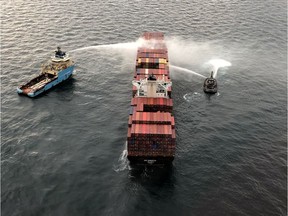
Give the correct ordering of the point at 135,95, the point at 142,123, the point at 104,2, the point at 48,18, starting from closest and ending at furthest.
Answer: the point at 142,123, the point at 135,95, the point at 48,18, the point at 104,2

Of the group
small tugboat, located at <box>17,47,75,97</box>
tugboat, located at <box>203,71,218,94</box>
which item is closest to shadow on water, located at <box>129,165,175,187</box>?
tugboat, located at <box>203,71,218,94</box>

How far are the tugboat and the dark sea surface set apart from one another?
2.47m

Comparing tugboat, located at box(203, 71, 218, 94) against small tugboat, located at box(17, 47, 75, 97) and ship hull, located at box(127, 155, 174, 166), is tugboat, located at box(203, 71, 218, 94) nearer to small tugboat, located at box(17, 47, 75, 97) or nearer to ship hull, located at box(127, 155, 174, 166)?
ship hull, located at box(127, 155, 174, 166)

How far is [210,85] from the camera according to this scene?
107625mm

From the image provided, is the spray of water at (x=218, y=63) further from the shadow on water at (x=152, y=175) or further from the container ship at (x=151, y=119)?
the shadow on water at (x=152, y=175)

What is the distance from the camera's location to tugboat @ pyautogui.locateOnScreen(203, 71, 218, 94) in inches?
4178

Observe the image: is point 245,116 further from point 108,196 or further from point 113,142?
point 108,196

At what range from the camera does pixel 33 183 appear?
230 ft

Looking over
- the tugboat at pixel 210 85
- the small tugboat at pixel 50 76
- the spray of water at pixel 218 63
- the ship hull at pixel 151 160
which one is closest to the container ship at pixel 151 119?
the ship hull at pixel 151 160

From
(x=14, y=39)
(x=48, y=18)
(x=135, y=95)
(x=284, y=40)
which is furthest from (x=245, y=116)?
(x=48, y=18)

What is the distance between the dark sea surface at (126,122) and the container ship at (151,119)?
414 centimetres

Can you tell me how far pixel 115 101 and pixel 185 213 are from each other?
50526mm

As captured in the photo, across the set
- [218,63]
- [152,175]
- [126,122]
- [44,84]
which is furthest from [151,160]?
[218,63]

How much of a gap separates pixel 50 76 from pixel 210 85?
192ft
